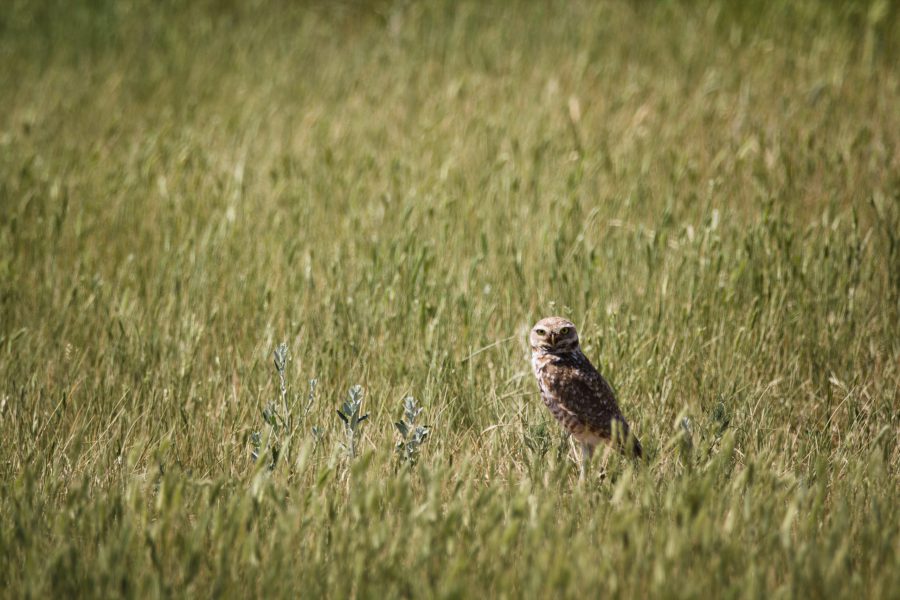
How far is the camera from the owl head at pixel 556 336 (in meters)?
3.11

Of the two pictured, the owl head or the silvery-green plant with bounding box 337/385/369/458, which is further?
the owl head

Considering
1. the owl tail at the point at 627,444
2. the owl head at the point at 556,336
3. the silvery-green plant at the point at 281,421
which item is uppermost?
the owl head at the point at 556,336

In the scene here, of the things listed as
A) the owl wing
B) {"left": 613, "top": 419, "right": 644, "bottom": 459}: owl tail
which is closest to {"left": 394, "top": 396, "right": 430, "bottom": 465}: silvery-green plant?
the owl wing

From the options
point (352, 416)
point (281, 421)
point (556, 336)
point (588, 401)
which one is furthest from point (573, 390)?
point (281, 421)

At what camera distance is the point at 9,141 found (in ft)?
19.1

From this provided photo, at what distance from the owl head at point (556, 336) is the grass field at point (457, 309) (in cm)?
31

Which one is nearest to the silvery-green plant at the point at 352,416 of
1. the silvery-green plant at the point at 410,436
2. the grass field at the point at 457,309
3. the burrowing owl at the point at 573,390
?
the grass field at the point at 457,309

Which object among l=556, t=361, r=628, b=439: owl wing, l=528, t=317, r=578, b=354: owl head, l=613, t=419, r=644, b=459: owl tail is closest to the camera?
l=613, t=419, r=644, b=459: owl tail

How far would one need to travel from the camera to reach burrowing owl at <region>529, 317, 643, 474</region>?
2980 mm

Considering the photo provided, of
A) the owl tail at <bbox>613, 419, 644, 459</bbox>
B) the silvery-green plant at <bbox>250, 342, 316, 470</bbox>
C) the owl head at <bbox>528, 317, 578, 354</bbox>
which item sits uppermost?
the owl head at <bbox>528, 317, 578, 354</bbox>

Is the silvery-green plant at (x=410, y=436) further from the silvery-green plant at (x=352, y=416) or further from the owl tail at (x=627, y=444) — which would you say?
the owl tail at (x=627, y=444)

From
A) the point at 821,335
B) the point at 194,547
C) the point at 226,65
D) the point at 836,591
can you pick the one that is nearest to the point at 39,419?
the point at 194,547

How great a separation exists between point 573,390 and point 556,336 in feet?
0.68

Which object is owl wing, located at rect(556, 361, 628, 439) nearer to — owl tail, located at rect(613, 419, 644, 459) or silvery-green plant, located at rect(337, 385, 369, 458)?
owl tail, located at rect(613, 419, 644, 459)
